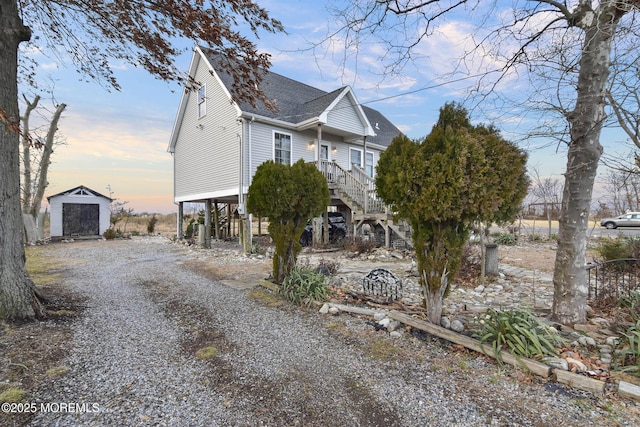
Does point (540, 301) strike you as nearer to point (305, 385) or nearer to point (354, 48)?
point (305, 385)

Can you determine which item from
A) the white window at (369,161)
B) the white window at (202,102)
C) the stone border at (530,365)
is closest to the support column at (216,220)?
the white window at (202,102)

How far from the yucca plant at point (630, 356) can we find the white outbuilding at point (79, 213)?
20601mm

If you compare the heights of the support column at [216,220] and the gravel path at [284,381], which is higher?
the support column at [216,220]

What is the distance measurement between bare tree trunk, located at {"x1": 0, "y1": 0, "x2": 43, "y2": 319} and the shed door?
1522 centimetres

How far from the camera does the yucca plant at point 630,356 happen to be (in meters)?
2.48

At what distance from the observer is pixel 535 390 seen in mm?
2357

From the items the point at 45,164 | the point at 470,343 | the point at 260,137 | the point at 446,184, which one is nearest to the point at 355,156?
the point at 260,137

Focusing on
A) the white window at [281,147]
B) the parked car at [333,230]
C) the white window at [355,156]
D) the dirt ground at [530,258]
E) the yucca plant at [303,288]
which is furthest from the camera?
the white window at [355,156]

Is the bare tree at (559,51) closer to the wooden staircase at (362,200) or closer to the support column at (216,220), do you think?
the wooden staircase at (362,200)

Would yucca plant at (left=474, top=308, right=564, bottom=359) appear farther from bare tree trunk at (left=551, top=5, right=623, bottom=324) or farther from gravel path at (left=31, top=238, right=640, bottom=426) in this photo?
bare tree trunk at (left=551, top=5, right=623, bottom=324)

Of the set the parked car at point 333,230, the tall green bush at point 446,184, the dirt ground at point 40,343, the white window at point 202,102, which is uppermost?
the white window at point 202,102

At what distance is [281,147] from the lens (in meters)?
12.1

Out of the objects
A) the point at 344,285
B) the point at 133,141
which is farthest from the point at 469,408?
the point at 133,141

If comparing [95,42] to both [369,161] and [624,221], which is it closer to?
[369,161]
